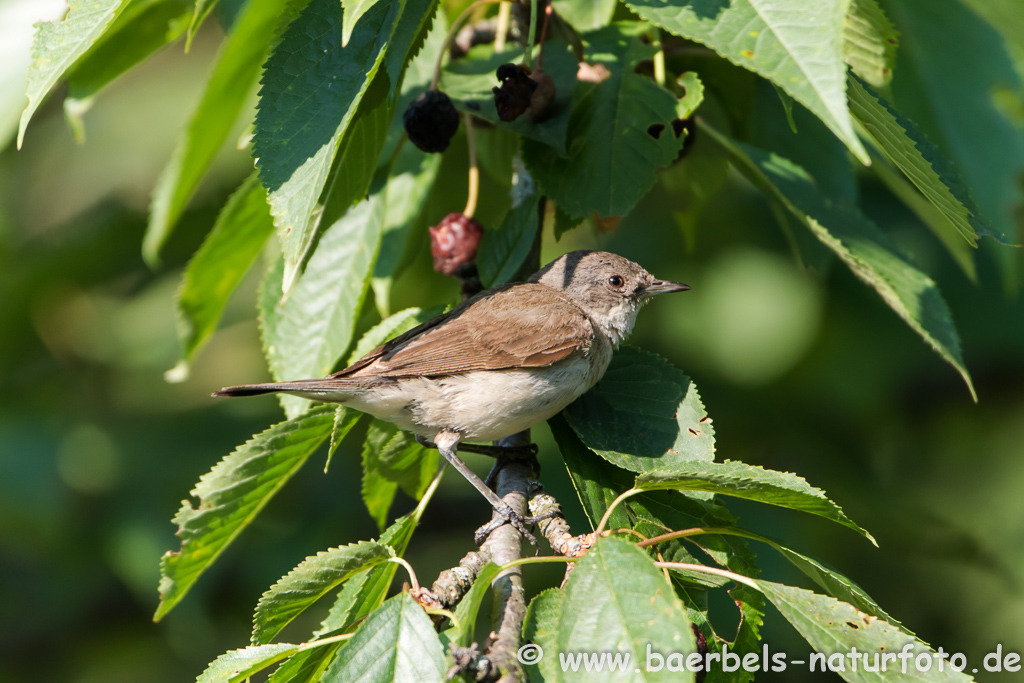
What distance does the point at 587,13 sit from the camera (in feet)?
8.53

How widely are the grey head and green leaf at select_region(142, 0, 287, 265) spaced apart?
1.26m

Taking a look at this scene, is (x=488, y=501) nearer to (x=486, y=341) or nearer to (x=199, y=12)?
(x=486, y=341)

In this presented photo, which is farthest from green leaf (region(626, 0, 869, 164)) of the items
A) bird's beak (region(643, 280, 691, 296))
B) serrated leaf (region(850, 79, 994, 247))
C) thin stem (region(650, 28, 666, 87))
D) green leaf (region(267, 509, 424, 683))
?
bird's beak (region(643, 280, 691, 296))

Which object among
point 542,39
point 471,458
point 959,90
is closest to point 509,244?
point 542,39

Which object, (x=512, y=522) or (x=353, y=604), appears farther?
(x=512, y=522)

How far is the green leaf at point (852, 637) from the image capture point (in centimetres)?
165

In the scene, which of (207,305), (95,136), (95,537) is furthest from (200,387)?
(207,305)

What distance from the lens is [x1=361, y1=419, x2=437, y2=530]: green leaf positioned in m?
2.74

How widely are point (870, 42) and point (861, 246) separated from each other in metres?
0.63

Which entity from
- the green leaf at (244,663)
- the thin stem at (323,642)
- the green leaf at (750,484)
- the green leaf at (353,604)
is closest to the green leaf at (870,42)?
the green leaf at (750,484)

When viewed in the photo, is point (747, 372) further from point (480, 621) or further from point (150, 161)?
point (150, 161)

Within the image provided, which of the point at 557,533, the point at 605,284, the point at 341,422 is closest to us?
the point at 557,533

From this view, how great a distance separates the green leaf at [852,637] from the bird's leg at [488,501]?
2.34 ft

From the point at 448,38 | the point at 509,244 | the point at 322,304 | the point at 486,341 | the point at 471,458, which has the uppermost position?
the point at 448,38
